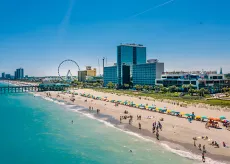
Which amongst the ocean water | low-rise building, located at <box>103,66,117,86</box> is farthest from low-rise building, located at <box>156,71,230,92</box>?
the ocean water

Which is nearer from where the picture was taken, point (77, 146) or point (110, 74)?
point (77, 146)

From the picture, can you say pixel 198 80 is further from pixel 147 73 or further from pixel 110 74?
pixel 110 74

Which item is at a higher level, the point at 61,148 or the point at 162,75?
the point at 162,75

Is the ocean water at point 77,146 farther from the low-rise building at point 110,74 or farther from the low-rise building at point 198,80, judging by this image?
the low-rise building at point 110,74

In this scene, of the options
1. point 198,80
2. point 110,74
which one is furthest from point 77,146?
point 110,74

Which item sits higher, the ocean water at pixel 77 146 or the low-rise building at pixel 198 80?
the low-rise building at pixel 198 80

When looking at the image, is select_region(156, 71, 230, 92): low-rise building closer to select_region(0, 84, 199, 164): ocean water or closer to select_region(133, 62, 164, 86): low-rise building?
select_region(133, 62, 164, 86): low-rise building

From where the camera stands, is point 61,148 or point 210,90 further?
point 210,90

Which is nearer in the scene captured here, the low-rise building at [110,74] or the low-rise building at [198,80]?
the low-rise building at [198,80]

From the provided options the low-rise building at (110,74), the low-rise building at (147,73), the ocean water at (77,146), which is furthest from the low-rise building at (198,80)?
the ocean water at (77,146)

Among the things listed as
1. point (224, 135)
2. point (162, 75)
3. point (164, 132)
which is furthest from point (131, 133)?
point (162, 75)

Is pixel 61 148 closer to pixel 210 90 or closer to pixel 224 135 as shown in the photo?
pixel 224 135
